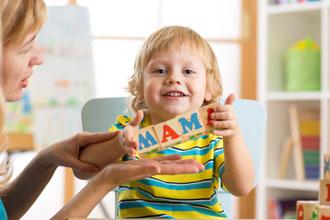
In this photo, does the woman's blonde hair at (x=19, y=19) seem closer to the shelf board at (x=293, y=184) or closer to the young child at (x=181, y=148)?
the young child at (x=181, y=148)

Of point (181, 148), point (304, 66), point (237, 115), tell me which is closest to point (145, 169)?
point (181, 148)

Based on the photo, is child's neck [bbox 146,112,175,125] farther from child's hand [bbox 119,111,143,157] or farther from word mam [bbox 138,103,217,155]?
word mam [bbox 138,103,217,155]

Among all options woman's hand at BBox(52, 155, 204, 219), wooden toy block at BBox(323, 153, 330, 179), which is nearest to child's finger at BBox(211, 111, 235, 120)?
woman's hand at BBox(52, 155, 204, 219)

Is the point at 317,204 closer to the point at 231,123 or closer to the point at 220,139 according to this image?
the point at 231,123

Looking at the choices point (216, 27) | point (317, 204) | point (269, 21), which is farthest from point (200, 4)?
point (317, 204)

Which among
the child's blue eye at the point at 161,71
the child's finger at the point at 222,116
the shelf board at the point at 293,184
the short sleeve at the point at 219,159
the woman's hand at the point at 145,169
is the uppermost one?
the child's blue eye at the point at 161,71

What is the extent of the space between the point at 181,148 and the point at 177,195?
111mm

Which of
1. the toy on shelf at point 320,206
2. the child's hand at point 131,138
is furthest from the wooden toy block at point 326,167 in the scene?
the child's hand at point 131,138

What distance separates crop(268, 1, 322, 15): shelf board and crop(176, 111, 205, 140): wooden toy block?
8.37ft

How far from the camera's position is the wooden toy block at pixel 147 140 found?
3.43 feet

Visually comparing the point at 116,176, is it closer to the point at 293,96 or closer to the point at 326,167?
the point at 326,167

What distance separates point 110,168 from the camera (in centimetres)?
106

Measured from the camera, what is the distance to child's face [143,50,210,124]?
1416 mm

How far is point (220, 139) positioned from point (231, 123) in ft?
0.88
